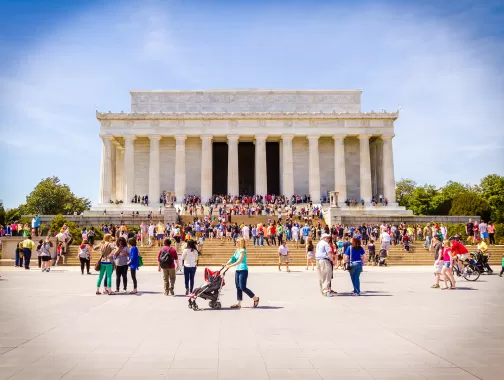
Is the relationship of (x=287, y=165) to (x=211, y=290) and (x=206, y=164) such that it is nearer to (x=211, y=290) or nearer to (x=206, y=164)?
(x=206, y=164)

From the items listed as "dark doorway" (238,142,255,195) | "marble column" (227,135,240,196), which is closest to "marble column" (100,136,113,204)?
"marble column" (227,135,240,196)

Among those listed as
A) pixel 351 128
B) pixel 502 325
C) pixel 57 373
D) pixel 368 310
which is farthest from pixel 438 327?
pixel 351 128

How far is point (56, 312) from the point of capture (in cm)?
1138

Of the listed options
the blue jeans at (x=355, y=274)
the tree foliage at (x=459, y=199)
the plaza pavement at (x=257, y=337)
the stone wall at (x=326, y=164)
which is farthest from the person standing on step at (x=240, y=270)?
the stone wall at (x=326, y=164)

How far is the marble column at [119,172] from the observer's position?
60.9 meters

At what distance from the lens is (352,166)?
60875mm

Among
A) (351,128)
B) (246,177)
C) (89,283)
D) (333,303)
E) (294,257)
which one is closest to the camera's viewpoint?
(333,303)

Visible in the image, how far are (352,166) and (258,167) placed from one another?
41.5 feet

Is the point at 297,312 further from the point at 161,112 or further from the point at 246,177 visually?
the point at 246,177

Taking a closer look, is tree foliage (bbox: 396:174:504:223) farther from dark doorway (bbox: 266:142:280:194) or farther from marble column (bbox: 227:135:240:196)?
marble column (bbox: 227:135:240:196)

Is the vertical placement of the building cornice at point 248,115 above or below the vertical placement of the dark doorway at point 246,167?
above

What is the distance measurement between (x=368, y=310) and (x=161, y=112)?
49080mm

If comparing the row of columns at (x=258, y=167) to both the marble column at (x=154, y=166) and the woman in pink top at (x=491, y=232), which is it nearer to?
the marble column at (x=154, y=166)

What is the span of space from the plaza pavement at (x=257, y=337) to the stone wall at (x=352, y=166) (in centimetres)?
4653
